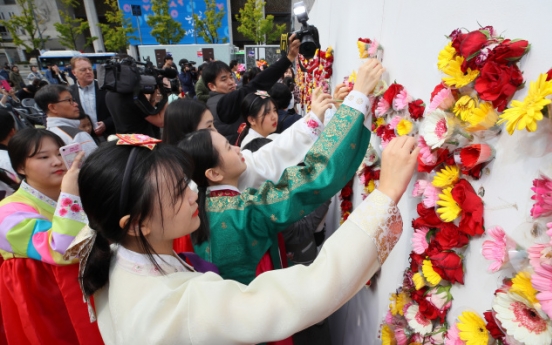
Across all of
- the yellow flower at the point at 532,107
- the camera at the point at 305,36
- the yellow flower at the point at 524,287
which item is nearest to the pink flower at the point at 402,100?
the yellow flower at the point at 532,107

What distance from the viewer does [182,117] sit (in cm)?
196

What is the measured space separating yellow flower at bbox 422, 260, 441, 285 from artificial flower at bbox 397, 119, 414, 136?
0.45 metres

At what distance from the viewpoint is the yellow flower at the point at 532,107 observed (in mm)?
546

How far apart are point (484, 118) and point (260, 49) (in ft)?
32.6

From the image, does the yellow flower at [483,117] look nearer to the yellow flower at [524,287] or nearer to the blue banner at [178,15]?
the yellow flower at [524,287]

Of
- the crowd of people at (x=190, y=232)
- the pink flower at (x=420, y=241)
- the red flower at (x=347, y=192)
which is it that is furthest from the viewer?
the red flower at (x=347, y=192)

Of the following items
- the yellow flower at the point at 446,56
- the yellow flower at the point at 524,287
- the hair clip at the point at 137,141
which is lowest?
the yellow flower at the point at 524,287

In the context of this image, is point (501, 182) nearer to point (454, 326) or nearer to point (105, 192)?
point (454, 326)

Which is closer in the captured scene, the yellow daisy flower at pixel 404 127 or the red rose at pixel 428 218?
the red rose at pixel 428 218

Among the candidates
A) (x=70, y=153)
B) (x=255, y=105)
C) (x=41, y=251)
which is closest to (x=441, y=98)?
(x=70, y=153)

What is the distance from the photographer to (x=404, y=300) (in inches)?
44.8

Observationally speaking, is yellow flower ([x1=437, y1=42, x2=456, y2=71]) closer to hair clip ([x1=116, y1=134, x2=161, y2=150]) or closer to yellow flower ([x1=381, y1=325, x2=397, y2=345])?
hair clip ([x1=116, y1=134, x2=161, y2=150])

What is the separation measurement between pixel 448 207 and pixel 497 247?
175mm

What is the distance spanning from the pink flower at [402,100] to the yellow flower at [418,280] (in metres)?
0.58
